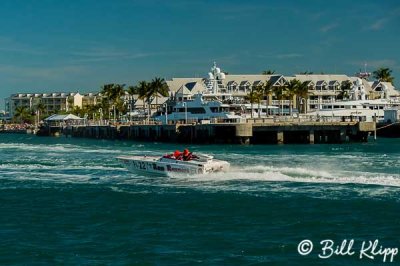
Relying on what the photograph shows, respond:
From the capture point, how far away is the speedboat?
39.5 m

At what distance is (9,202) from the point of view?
3194cm

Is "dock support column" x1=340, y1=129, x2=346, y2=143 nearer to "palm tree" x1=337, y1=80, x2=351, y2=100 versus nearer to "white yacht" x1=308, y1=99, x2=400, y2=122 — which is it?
"white yacht" x1=308, y1=99, x2=400, y2=122

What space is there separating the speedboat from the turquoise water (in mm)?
493

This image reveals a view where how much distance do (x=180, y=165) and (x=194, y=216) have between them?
Result: 1282 cm

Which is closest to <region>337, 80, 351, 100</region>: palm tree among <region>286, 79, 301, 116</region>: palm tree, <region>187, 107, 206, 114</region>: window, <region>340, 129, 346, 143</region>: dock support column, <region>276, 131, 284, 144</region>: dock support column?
<region>286, 79, 301, 116</region>: palm tree

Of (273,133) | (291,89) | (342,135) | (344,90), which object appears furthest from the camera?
(344,90)

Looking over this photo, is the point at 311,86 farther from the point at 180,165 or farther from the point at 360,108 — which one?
the point at 180,165

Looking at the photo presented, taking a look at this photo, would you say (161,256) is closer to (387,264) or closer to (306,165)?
(387,264)

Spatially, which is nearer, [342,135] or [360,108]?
[342,135]

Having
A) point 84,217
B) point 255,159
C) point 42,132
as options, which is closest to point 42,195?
point 84,217

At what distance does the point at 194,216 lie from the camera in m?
27.5

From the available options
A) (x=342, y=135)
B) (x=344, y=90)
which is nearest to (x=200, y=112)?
(x=342, y=135)

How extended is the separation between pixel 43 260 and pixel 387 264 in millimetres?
10246

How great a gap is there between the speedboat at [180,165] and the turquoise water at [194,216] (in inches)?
19.4
